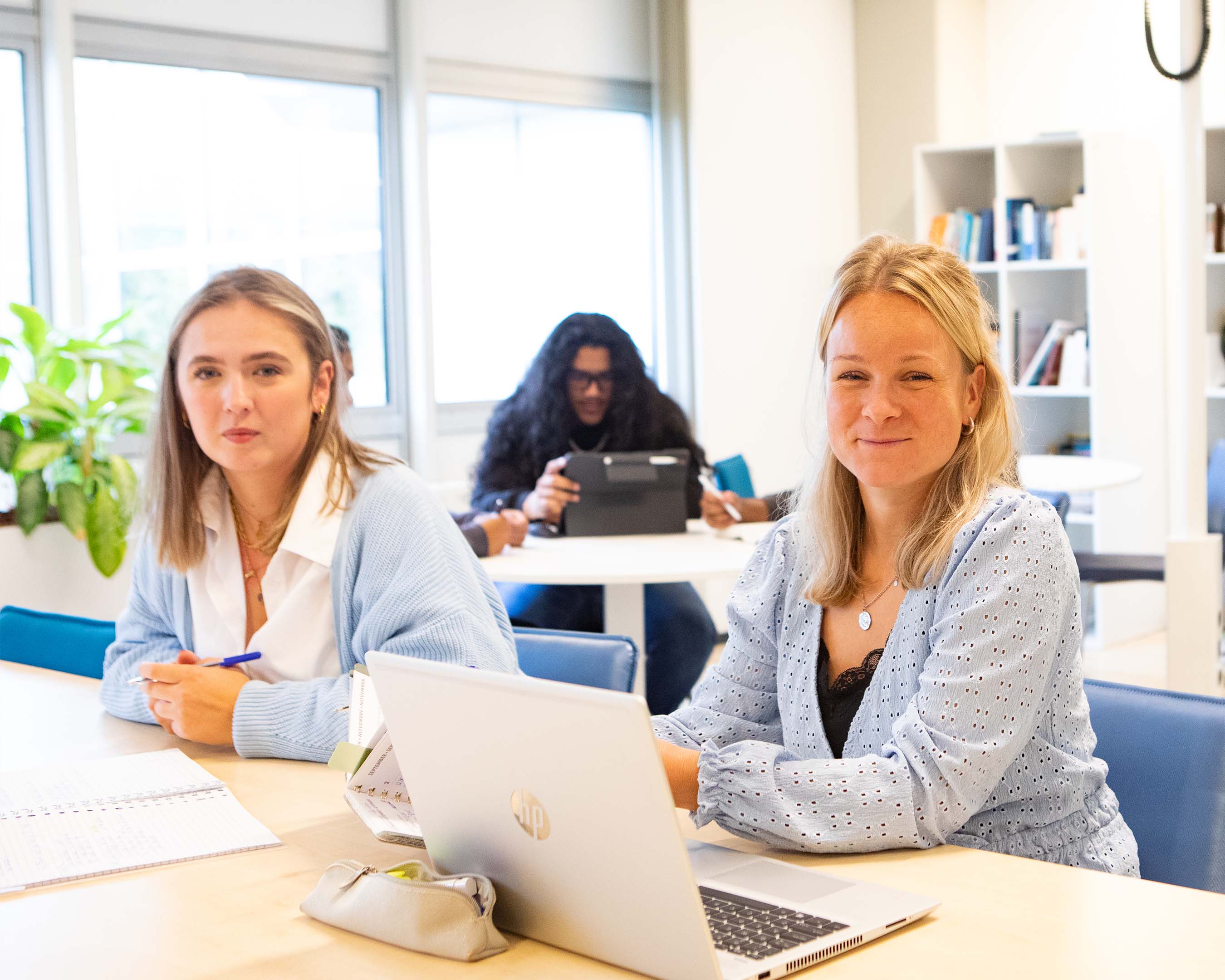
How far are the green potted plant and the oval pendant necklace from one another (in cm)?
295

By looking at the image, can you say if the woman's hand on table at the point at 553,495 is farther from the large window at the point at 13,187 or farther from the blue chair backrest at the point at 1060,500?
the large window at the point at 13,187

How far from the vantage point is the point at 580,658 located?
1.79 meters

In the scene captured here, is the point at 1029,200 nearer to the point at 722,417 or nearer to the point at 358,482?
the point at 722,417

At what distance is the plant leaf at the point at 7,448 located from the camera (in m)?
3.86

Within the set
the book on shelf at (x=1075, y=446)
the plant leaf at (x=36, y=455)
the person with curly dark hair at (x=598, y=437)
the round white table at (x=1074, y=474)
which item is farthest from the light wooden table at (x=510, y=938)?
the book on shelf at (x=1075, y=446)

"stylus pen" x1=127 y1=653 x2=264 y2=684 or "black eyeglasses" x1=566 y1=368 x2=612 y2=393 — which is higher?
"black eyeglasses" x1=566 y1=368 x2=612 y2=393

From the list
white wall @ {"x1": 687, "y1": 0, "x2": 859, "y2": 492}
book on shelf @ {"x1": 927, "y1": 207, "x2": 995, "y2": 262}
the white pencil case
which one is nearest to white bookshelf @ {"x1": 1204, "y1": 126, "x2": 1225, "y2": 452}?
book on shelf @ {"x1": 927, "y1": 207, "x2": 995, "y2": 262}

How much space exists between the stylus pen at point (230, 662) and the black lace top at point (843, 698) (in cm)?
76

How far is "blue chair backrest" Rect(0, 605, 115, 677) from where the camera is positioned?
2.17 metres

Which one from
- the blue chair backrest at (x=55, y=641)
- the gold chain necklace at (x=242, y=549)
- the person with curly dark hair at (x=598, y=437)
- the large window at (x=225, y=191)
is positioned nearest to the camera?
the gold chain necklace at (x=242, y=549)

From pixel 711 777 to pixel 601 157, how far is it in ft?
15.8

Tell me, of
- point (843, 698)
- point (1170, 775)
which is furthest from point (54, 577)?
point (1170, 775)

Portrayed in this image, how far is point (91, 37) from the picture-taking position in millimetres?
4336

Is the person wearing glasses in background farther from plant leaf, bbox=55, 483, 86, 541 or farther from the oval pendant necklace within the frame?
plant leaf, bbox=55, 483, 86, 541
